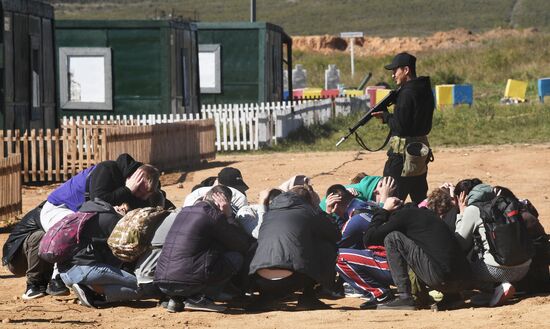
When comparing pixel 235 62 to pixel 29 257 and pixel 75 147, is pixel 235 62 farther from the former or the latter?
pixel 29 257

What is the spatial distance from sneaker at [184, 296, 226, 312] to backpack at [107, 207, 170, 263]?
0.64 metres

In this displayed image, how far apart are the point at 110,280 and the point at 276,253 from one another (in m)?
1.53

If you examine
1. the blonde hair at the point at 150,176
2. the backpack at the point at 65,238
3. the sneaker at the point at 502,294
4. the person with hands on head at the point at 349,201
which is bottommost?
the sneaker at the point at 502,294

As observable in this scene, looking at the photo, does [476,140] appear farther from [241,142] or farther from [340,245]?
[340,245]

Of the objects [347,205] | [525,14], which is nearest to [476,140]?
[347,205]

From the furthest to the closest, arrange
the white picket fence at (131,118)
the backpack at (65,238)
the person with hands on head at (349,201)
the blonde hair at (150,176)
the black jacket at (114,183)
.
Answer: the white picket fence at (131,118) → the person with hands on head at (349,201) → the black jacket at (114,183) → the blonde hair at (150,176) → the backpack at (65,238)

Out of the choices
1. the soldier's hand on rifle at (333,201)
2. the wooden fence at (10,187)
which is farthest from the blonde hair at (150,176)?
the wooden fence at (10,187)

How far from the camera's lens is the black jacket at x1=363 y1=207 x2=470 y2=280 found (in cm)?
990

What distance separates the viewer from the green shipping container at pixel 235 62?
104 ft

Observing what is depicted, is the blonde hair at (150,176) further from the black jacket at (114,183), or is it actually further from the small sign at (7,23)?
the small sign at (7,23)

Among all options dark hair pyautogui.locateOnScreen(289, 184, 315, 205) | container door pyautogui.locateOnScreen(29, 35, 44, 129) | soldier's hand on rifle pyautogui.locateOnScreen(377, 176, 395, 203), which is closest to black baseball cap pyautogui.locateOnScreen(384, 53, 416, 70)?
soldier's hand on rifle pyautogui.locateOnScreen(377, 176, 395, 203)

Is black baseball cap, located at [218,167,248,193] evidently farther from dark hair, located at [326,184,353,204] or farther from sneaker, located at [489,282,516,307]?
sneaker, located at [489,282,516,307]

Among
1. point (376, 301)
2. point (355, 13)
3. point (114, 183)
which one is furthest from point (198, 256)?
point (355, 13)

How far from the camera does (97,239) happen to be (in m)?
10.5
